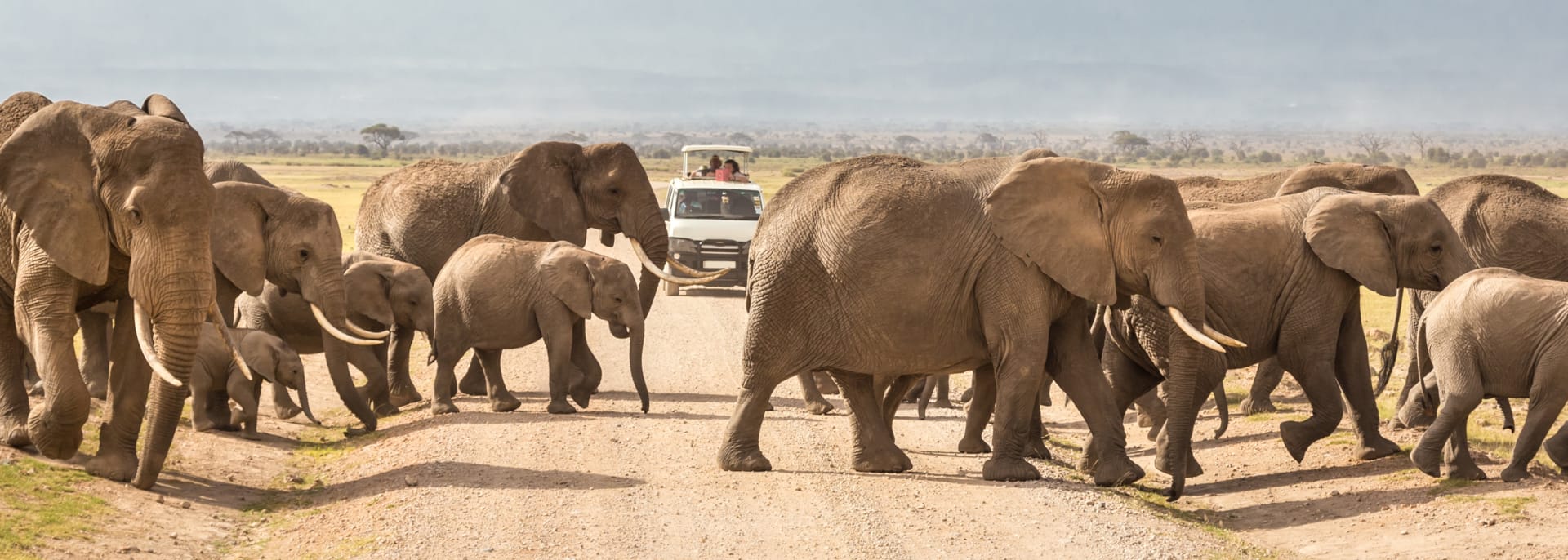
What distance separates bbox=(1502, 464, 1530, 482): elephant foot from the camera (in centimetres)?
1252

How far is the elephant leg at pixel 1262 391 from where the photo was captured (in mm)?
17500

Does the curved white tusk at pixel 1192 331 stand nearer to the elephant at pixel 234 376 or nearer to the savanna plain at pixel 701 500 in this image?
the savanna plain at pixel 701 500

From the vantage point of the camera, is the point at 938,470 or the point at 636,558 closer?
the point at 636,558

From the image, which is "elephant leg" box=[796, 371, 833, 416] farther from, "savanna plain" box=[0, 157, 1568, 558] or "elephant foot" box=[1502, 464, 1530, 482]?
"elephant foot" box=[1502, 464, 1530, 482]

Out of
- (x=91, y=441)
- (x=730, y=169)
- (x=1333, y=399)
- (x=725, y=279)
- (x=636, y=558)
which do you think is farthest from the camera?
(x=730, y=169)

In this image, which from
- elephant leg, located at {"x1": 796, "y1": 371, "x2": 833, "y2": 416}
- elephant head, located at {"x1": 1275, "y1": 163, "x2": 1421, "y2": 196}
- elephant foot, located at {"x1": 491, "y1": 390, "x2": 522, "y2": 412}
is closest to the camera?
elephant foot, located at {"x1": 491, "y1": 390, "x2": 522, "y2": 412}

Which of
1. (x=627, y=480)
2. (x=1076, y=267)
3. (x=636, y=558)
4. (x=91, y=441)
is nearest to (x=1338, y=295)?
(x=1076, y=267)

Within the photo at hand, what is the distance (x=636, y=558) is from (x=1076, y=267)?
4040 millimetres

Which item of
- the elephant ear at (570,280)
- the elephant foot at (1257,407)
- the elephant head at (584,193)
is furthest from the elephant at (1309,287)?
the elephant head at (584,193)

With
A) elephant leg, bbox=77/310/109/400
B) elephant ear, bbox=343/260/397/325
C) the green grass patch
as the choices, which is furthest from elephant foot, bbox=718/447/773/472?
elephant ear, bbox=343/260/397/325

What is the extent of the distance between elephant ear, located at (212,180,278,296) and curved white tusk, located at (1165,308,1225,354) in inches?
254

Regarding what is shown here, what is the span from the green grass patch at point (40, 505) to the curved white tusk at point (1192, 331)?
6.93m

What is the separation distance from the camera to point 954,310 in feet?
41.0

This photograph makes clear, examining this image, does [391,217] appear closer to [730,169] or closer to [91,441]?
[91,441]
